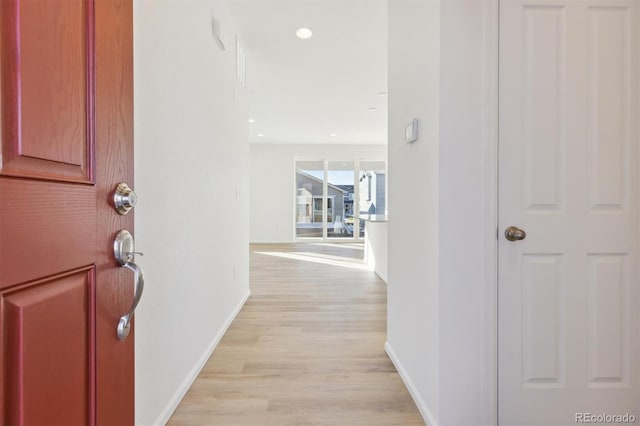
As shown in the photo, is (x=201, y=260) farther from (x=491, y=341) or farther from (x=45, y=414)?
(x=491, y=341)

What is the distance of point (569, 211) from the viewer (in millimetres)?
1388

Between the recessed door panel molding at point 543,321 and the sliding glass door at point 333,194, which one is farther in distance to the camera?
the sliding glass door at point 333,194

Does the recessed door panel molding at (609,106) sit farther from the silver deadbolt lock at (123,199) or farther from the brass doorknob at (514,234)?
the silver deadbolt lock at (123,199)

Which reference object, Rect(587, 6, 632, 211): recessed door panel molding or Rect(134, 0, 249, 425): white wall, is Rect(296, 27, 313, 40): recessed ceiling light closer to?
Rect(134, 0, 249, 425): white wall

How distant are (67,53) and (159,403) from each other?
1463 mm

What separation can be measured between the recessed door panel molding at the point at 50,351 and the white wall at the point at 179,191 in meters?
0.68

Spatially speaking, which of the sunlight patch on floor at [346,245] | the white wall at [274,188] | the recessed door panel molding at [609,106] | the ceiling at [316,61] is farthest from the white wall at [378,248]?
the white wall at [274,188]

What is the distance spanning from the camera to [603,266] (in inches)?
54.9

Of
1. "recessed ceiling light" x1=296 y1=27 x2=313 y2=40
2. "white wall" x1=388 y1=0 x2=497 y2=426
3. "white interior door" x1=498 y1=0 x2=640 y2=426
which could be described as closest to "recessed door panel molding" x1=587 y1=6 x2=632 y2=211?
"white interior door" x1=498 y1=0 x2=640 y2=426

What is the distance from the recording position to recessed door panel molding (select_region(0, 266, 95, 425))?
46cm

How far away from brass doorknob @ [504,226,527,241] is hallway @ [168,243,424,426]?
97 cm

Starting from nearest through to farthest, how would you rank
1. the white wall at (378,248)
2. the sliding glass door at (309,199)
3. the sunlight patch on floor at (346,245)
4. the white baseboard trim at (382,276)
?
the white baseboard trim at (382,276) → the white wall at (378,248) → the sunlight patch on floor at (346,245) → the sliding glass door at (309,199)

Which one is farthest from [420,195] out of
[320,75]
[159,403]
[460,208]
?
[320,75]

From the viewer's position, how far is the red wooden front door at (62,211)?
462 millimetres
